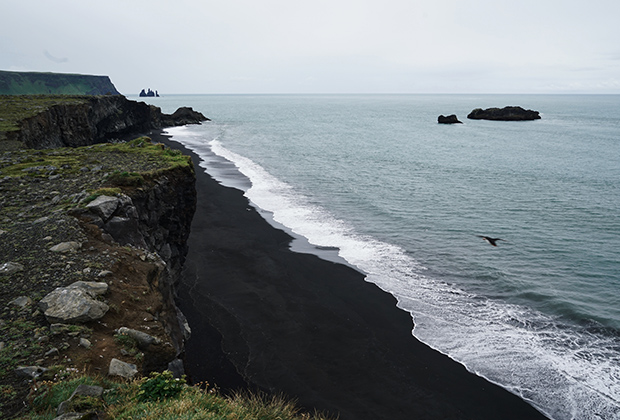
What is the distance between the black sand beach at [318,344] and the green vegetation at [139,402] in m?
6.66

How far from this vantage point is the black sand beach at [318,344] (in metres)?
13.2

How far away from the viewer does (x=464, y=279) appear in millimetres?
22000

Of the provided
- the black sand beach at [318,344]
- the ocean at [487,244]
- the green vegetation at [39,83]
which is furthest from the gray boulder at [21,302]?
the green vegetation at [39,83]

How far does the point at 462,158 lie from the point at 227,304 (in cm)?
5273

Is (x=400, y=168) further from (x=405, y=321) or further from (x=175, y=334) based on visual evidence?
(x=175, y=334)

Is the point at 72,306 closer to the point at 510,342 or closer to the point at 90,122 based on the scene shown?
the point at 510,342

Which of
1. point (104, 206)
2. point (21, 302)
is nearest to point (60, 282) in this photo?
point (21, 302)

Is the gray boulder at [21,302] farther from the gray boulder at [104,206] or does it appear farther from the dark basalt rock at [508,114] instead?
the dark basalt rock at [508,114]

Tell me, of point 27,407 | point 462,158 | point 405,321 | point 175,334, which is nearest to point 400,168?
point 462,158

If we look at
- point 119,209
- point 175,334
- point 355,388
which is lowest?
point 355,388

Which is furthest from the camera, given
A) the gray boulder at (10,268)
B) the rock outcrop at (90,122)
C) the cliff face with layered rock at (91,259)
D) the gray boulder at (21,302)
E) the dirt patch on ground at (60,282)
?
the rock outcrop at (90,122)

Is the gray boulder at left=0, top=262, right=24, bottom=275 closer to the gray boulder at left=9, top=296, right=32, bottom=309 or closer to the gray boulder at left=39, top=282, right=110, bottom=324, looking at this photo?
the gray boulder at left=9, top=296, right=32, bottom=309

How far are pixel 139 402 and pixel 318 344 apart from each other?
10112 millimetres

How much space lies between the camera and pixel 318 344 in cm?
1589
